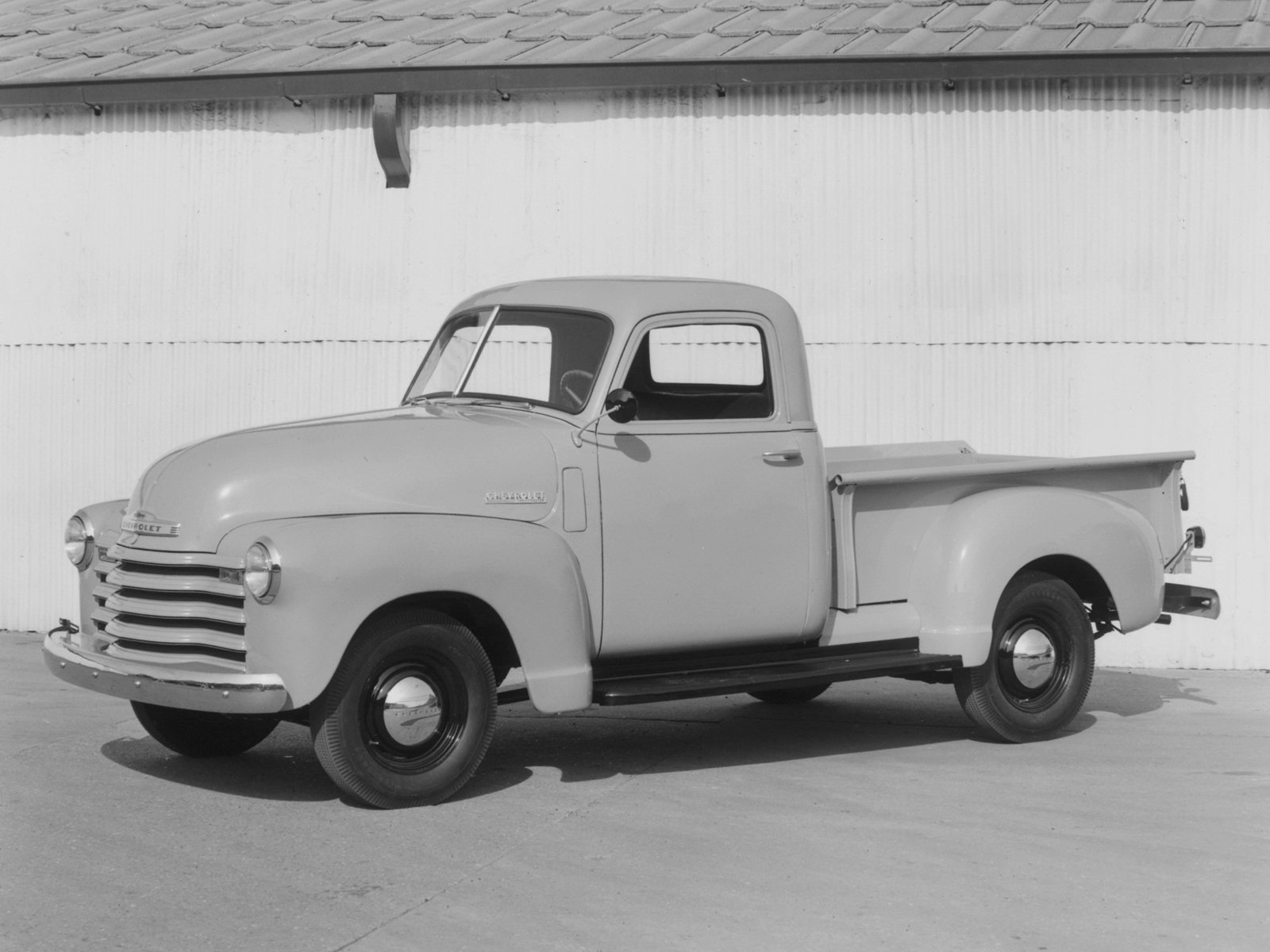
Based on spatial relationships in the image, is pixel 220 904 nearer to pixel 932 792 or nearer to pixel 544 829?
pixel 544 829

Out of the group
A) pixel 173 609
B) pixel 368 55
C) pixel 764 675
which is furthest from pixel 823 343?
pixel 173 609

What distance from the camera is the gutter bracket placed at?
11.2m

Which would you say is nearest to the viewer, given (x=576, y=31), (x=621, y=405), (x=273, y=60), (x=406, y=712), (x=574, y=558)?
(x=406, y=712)

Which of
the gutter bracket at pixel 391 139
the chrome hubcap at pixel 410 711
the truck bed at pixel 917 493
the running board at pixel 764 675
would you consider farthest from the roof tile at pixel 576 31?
the chrome hubcap at pixel 410 711

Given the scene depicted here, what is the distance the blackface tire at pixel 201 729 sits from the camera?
Result: 7270 mm

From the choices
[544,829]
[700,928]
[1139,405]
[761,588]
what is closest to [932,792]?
[761,588]

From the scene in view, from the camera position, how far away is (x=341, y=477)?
21.3 feet

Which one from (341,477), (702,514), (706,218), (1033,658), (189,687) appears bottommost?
(1033,658)

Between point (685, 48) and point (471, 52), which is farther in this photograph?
point (471, 52)

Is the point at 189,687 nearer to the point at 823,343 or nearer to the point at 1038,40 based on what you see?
the point at 823,343

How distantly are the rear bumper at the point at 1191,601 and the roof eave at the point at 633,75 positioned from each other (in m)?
3.64

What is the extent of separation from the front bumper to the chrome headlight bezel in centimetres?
75

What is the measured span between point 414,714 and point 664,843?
43.0 inches

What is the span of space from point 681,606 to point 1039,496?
1.91 m
